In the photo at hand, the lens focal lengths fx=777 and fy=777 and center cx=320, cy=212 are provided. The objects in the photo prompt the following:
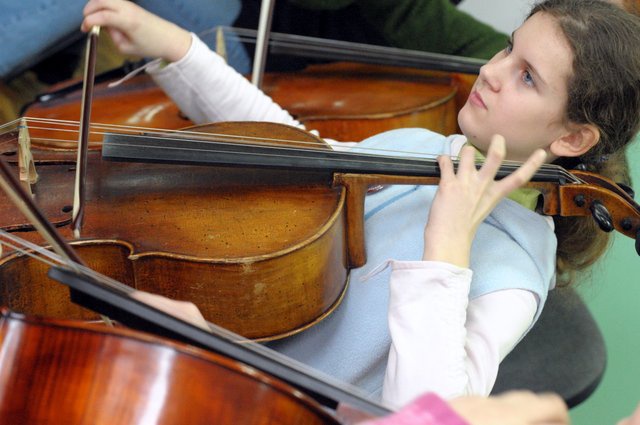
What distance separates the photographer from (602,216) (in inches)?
34.4

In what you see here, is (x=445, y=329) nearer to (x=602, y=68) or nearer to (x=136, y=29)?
(x=602, y=68)

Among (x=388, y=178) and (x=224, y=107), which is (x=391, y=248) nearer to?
(x=388, y=178)

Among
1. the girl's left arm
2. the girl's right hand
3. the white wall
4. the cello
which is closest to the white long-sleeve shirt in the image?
the girl's left arm

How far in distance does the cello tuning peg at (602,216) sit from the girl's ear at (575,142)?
0.34 ft

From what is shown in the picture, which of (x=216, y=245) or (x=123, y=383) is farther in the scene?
(x=216, y=245)

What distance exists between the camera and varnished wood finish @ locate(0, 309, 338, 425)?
547 millimetres

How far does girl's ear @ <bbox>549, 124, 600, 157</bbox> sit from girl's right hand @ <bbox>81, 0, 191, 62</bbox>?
0.56m

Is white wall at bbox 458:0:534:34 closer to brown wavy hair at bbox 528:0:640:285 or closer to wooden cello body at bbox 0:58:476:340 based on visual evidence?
brown wavy hair at bbox 528:0:640:285

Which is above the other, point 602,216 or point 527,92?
point 527,92

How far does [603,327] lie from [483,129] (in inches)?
32.1

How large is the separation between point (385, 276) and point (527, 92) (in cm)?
28

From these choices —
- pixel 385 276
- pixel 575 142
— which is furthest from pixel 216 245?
pixel 575 142

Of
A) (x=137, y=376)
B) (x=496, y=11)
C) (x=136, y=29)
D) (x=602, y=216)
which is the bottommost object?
(x=602, y=216)

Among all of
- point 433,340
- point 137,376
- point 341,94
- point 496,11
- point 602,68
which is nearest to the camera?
point 137,376
